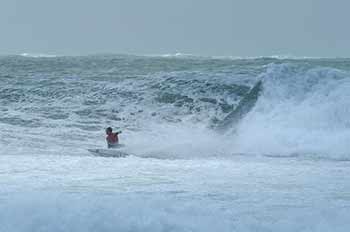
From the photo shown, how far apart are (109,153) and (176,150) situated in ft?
5.57

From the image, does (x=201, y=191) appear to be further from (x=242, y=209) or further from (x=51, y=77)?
(x=51, y=77)

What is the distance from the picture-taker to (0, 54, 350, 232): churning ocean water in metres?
8.32

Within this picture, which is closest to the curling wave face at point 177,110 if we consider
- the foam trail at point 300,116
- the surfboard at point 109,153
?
the foam trail at point 300,116

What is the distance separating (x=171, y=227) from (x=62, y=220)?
4.00 feet

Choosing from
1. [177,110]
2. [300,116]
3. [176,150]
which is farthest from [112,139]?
[177,110]

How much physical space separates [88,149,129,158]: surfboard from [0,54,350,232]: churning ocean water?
29cm

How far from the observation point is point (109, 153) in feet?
49.9

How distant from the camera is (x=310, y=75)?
2378 centimetres

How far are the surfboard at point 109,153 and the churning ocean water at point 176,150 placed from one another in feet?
0.96

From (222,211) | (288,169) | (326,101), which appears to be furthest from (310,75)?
(222,211)

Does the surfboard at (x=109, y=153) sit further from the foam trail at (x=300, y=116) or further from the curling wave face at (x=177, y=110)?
the foam trail at (x=300, y=116)

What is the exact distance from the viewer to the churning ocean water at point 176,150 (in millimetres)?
8320

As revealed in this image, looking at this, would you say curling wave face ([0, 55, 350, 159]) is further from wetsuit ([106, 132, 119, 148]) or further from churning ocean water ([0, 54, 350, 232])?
wetsuit ([106, 132, 119, 148])

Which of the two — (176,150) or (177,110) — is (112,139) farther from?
(177,110)
